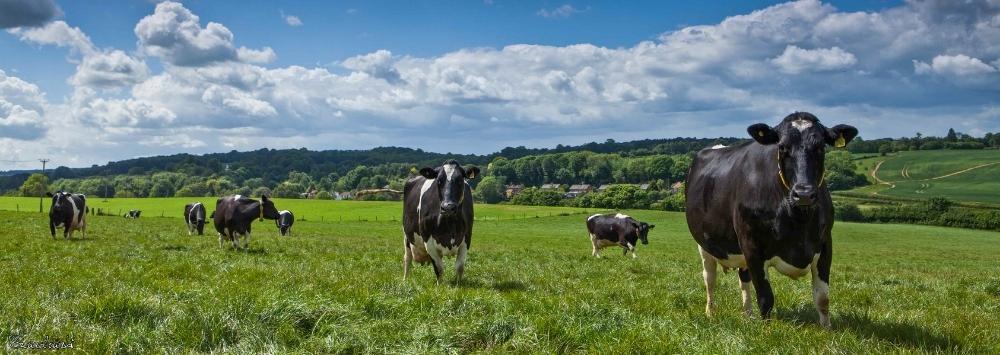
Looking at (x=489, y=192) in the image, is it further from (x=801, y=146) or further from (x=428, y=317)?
(x=801, y=146)

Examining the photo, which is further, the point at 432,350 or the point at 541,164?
the point at 541,164

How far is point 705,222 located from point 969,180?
12876 cm

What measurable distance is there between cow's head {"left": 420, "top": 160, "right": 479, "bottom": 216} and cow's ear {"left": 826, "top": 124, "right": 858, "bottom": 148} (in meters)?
5.81

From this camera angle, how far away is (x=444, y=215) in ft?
36.9

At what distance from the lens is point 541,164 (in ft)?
573

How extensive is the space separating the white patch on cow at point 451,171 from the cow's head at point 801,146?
18.2ft

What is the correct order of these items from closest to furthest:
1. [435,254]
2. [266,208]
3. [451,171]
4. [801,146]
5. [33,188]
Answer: [801,146], [451,171], [435,254], [266,208], [33,188]

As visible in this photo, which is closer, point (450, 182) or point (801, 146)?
point (801, 146)

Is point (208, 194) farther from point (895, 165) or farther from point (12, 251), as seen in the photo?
point (895, 165)

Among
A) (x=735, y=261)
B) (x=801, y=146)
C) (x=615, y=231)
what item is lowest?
(x=615, y=231)

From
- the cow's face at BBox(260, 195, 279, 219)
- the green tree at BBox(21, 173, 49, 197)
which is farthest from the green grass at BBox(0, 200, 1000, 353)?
the green tree at BBox(21, 173, 49, 197)

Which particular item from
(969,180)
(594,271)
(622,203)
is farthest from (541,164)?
(594,271)

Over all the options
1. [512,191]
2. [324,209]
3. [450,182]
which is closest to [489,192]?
[512,191]

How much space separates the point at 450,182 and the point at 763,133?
220 inches
